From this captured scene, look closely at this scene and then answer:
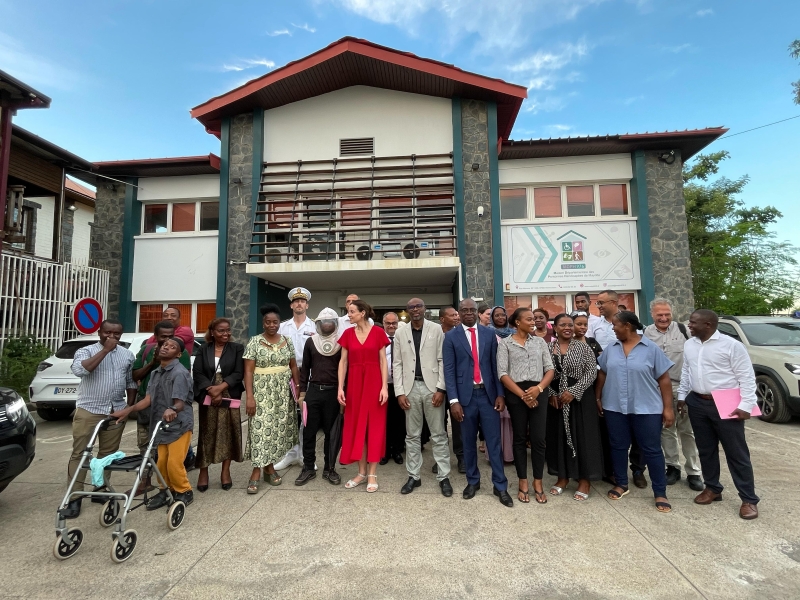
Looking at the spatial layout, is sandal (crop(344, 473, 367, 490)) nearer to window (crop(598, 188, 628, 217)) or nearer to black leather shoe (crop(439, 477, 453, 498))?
black leather shoe (crop(439, 477, 453, 498))

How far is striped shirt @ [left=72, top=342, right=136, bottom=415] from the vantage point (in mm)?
3922

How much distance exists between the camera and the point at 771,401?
281 inches

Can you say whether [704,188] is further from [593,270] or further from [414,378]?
[414,378]

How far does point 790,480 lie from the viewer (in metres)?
4.50

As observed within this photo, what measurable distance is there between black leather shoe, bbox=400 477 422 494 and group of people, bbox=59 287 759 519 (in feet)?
0.04

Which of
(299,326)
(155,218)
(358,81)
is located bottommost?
(299,326)

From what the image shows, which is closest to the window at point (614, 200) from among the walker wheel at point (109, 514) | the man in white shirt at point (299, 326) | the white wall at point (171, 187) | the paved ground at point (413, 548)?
the paved ground at point (413, 548)

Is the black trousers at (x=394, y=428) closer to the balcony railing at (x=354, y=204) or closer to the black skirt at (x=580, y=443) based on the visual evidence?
the black skirt at (x=580, y=443)

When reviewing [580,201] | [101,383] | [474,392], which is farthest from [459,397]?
[580,201]

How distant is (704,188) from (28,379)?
25.6 m

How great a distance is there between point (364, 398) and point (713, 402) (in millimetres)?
3220

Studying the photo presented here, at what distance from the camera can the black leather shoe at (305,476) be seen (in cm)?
445

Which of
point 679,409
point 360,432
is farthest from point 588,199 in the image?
point 360,432

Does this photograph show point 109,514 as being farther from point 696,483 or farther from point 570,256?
point 570,256
